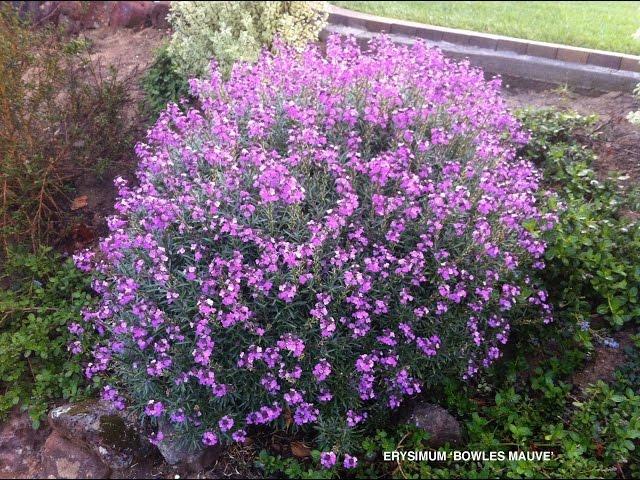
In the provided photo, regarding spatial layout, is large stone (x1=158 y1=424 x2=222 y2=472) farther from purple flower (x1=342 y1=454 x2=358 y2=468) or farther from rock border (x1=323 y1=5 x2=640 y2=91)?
rock border (x1=323 y1=5 x2=640 y2=91)

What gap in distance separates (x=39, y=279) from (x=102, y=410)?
1411mm

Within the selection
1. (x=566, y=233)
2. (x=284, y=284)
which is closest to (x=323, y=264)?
(x=284, y=284)

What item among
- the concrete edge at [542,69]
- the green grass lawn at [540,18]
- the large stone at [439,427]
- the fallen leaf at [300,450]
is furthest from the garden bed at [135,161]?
the green grass lawn at [540,18]

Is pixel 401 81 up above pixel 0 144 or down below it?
above

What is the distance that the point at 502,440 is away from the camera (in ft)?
10.2

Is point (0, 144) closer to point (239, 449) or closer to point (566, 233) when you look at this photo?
point (239, 449)

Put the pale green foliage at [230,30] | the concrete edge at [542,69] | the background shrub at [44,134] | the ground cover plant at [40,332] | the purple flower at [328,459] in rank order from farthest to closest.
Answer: the concrete edge at [542,69], the pale green foliage at [230,30], the background shrub at [44,134], the ground cover plant at [40,332], the purple flower at [328,459]

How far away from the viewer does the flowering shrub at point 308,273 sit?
2.87m

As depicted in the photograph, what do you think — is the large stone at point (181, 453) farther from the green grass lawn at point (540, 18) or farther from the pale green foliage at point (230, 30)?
the green grass lawn at point (540, 18)

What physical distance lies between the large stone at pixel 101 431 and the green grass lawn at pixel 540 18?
5.95 m

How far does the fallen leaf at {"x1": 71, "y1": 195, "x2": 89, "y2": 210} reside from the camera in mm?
4648

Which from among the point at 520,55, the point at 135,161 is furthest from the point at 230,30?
the point at 520,55

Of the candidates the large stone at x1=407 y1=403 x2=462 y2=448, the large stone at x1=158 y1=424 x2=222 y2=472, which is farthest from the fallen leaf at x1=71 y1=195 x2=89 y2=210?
the large stone at x1=407 y1=403 x2=462 y2=448

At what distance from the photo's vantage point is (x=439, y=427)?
121 inches
